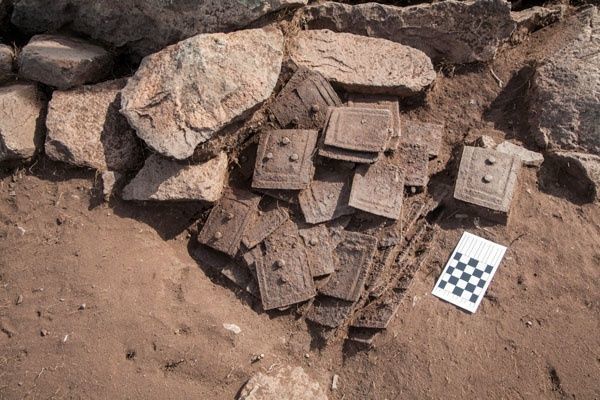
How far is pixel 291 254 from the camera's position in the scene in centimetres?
356

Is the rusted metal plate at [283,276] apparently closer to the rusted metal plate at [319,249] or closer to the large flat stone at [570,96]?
→ the rusted metal plate at [319,249]

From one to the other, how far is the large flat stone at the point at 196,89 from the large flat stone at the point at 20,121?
0.72 m

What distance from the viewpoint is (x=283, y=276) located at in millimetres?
3506

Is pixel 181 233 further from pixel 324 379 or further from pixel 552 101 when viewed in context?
pixel 552 101

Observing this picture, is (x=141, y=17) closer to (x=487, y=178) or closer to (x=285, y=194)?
(x=285, y=194)

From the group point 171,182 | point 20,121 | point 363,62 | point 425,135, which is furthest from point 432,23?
point 20,121

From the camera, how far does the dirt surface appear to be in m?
3.23

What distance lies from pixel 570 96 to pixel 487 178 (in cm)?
100

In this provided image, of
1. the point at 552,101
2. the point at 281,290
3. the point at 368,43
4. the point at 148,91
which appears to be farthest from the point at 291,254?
the point at 552,101

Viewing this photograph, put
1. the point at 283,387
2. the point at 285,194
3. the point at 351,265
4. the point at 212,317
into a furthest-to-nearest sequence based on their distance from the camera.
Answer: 1. the point at 285,194
2. the point at 351,265
3. the point at 212,317
4. the point at 283,387

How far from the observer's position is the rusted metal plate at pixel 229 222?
3.60m

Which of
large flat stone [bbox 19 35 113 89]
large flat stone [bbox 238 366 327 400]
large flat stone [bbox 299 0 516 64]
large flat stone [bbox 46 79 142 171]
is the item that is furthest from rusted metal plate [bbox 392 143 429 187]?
large flat stone [bbox 19 35 113 89]

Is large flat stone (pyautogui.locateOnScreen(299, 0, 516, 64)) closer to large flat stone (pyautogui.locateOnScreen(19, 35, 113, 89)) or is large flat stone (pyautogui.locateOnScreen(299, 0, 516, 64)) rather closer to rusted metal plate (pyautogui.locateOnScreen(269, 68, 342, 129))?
rusted metal plate (pyautogui.locateOnScreen(269, 68, 342, 129))

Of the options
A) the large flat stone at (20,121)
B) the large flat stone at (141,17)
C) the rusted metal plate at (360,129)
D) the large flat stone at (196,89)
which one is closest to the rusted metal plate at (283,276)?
the rusted metal plate at (360,129)
